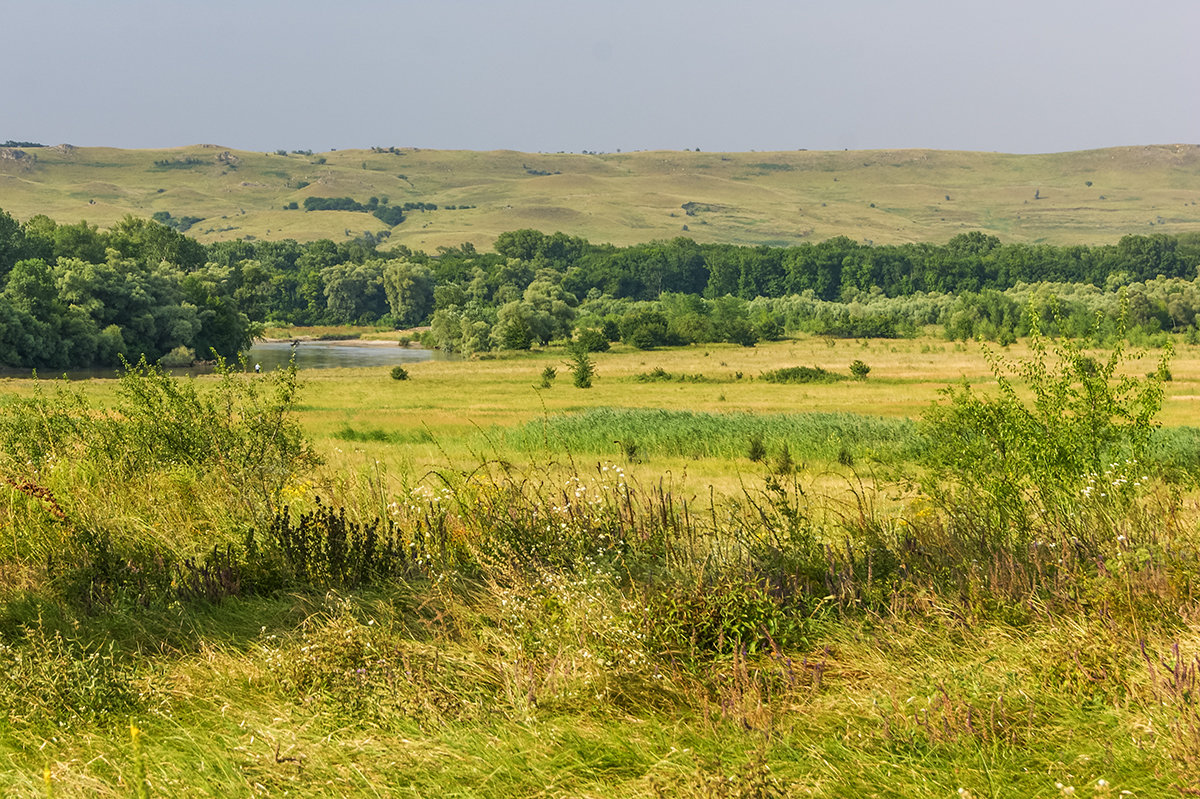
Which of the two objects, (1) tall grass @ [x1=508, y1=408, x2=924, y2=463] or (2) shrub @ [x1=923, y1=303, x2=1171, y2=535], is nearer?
(2) shrub @ [x1=923, y1=303, x2=1171, y2=535]

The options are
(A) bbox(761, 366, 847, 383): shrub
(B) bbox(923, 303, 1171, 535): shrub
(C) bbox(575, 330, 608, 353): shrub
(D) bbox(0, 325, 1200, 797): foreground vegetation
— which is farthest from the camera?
(C) bbox(575, 330, 608, 353): shrub

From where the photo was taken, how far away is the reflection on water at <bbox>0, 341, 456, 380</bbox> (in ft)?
285

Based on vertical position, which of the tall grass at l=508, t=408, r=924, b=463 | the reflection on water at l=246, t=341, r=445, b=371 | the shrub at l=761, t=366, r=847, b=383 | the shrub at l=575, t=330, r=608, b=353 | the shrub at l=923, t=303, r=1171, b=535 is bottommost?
the reflection on water at l=246, t=341, r=445, b=371

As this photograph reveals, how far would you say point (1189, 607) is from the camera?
5012mm

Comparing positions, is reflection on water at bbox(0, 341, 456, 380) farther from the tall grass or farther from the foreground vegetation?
the foreground vegetation

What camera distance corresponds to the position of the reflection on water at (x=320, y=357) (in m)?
86.8

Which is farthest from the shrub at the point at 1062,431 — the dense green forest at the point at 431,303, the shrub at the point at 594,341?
the shrub at the point at 594,341

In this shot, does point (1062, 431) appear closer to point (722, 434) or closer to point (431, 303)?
point (722, 434)

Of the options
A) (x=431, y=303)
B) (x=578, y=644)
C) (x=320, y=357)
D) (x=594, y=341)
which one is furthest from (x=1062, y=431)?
(x=431, y=303)

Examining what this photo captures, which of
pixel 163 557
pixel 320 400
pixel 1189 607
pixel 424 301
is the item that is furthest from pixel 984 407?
pixel 424 301

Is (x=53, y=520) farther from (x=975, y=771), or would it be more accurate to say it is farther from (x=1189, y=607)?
(x=1189, y=607)

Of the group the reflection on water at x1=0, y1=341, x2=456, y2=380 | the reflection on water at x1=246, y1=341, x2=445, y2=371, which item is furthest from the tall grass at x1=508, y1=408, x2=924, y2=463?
the reflection on water at x1=246, y1=341, x2=445, y2=371

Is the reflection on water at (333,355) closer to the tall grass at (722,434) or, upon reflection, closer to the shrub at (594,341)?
the shrub at (594,341)

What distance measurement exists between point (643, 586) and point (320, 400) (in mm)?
53585
